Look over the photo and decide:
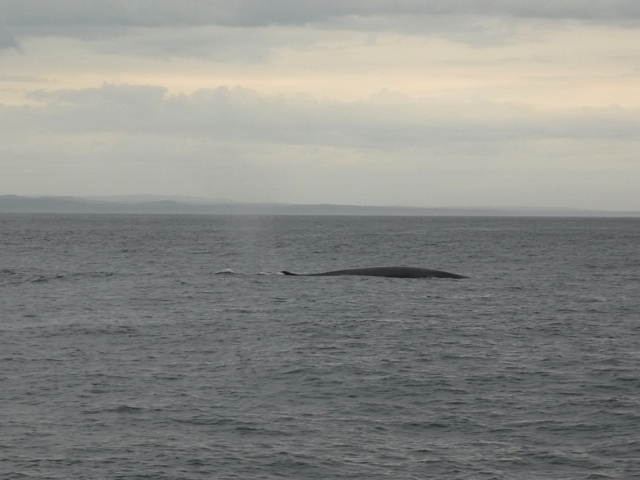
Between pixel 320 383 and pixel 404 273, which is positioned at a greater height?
pixel 404 273

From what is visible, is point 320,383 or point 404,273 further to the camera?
point 404,273

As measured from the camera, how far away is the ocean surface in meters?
21.7

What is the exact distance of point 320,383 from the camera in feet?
97.3

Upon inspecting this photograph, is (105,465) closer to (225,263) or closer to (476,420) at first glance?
(476,420)

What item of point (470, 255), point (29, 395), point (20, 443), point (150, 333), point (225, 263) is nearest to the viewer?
point (20, 443)

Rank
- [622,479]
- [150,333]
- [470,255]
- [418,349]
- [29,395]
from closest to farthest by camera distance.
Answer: [622,479] → [29,395] → [418,349] → [150,333] → [470,255]

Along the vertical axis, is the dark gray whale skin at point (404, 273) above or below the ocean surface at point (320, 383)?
above

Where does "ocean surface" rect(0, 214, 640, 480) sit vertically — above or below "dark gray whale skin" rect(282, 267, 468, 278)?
below

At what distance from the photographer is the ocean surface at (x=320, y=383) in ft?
71.2

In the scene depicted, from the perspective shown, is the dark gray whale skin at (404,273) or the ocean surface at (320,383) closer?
the ocean surface at (320,383)

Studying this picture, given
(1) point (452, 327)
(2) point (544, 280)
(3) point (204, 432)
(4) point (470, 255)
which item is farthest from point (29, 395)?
(4) point (470, 255)

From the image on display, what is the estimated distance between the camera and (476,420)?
82.2ft

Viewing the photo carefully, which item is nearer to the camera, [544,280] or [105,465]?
[105,465]

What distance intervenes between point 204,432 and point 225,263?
224 feet
